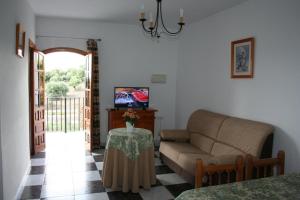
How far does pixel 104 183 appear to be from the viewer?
11.8 ft

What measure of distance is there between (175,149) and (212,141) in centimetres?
58

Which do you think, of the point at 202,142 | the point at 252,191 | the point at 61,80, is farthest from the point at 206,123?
the point at 61,80

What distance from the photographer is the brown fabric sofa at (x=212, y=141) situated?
3266 millimetres

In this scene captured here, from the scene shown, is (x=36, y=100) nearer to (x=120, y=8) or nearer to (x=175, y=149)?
(x=120, y=8)

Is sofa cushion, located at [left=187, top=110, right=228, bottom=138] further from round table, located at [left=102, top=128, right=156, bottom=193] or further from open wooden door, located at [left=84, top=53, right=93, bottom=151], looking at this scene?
open wooden door, located at [left=84, top=53, right=93, bottom=151]

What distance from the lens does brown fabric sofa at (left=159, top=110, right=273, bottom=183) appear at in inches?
129

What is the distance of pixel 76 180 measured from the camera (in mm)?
3887

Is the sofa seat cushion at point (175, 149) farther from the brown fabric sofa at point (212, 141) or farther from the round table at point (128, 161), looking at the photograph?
the round table at point (128, 161)

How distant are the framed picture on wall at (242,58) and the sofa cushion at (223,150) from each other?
1051 mm

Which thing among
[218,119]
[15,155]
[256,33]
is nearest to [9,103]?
[15,155]

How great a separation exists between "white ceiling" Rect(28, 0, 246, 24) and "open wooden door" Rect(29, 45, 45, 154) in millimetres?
836

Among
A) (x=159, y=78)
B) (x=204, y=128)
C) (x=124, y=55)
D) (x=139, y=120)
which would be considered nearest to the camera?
(x=204, y=128)

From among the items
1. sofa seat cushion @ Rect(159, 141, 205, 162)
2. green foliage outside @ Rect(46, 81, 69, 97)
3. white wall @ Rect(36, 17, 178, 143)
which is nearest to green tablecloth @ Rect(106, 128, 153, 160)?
sofa seat cushion @ Rect(159, 141, 205, 162)

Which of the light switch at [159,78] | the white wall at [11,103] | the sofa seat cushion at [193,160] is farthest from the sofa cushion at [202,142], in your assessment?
the white wall at [11,103]
